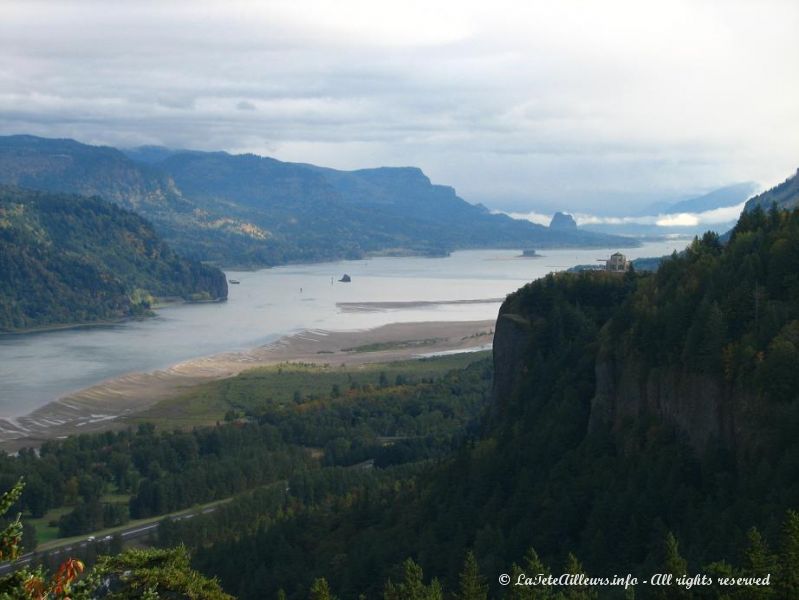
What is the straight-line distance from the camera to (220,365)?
4626 inches

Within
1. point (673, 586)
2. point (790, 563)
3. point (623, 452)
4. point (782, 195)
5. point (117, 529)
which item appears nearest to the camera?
point (790, 563)

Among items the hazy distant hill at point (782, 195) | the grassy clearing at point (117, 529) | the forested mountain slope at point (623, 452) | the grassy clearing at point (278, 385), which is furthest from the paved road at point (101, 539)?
the hazy distant hill at point (782, 195)

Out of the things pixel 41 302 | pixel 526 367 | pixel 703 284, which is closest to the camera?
pixel 703 284

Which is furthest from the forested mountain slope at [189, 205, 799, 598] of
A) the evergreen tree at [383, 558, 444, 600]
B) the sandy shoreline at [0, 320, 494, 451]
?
the sandy shoreline at [0, 320, 494, 451]

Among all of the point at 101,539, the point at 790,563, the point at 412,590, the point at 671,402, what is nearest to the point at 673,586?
the point at 790,563

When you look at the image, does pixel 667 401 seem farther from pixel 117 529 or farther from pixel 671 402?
pixel 117 529

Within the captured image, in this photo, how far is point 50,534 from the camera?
199 ft

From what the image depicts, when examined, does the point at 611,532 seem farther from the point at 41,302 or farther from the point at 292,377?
the point at 41,302

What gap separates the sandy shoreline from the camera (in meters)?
88.4

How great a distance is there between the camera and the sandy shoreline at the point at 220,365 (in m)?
88.4

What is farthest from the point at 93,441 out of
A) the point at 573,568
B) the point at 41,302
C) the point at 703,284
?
the point at 41,302

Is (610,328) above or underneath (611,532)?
above

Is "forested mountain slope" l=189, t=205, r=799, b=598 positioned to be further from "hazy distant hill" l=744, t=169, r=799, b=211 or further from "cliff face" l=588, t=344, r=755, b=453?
"hazy distant hill" l=744, t=169, r=799, b=211

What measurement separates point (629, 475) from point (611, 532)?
2540 mm
